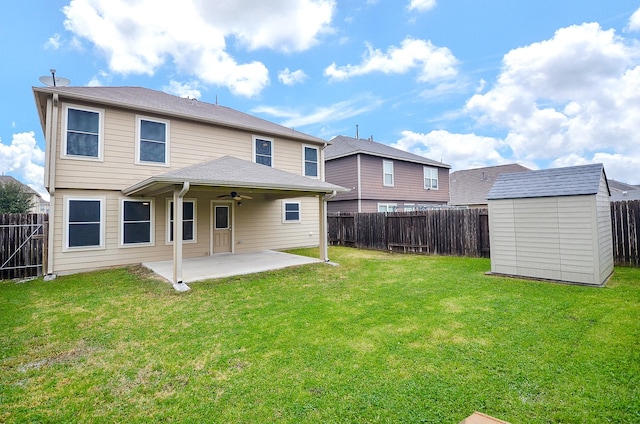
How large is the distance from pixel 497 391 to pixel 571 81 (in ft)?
43.8

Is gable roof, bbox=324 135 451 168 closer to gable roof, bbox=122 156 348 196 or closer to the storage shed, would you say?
gable roof, bbox=122 156 348 196

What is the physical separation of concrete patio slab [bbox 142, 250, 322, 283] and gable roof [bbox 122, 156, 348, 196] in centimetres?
220

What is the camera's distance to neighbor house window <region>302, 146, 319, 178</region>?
41.9 feet

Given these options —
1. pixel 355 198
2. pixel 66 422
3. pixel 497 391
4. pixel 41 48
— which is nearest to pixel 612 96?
pixel 355 198

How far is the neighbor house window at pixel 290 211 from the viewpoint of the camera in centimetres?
1234

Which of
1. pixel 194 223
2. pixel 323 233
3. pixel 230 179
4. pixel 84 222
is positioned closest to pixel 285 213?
pixel 323 233

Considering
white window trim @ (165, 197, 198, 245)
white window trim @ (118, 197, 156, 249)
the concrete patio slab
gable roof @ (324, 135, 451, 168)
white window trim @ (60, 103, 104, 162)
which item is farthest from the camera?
gable roof @ (324, 135, 451, 168)

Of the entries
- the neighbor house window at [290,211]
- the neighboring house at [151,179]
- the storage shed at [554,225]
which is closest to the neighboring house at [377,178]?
the neighbor house window at [290,211]

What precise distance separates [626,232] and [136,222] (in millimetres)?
13832

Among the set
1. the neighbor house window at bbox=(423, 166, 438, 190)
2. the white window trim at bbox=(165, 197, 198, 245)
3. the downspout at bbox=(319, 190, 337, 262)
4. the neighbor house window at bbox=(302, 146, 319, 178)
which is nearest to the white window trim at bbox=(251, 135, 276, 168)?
the neighbor house window at bbox=(302, 146, 319, 178)

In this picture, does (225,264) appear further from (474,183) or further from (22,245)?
(474,183)

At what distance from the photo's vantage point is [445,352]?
3.31 m

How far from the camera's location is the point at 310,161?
1294 centimetres

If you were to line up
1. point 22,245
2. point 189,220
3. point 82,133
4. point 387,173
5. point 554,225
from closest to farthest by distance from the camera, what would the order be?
point 554,225, point 22,245, point 82,133, point 189,220, point 387,173
